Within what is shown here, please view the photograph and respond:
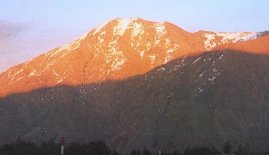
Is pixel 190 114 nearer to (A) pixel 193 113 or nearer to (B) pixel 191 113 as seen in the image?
(B) pixel 191 113

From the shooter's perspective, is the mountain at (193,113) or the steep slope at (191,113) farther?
the mountain at (193,113)

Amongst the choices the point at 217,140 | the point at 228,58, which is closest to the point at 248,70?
the point at 228,58

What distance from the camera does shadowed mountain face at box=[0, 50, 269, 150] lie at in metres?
154

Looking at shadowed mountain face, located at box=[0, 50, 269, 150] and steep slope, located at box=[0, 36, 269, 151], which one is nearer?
steep slope, located at box=[0, 36, 269, 151]

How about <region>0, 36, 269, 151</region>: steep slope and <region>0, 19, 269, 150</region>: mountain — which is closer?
<region>0, 36, 269, 151</region>: steep slope

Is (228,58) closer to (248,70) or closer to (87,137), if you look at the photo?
(248,70)

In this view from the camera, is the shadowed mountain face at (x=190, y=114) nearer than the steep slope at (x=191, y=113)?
No

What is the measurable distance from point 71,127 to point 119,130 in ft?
62.2

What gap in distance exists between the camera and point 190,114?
529 ft

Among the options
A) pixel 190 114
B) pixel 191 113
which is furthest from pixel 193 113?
pixel 190 114

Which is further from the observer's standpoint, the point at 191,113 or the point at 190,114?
the point at 191,113

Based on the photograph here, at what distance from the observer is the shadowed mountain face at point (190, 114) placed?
153625mm

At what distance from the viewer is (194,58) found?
655ft

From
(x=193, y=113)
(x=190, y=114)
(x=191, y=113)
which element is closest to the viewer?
(x=193, y=113)
